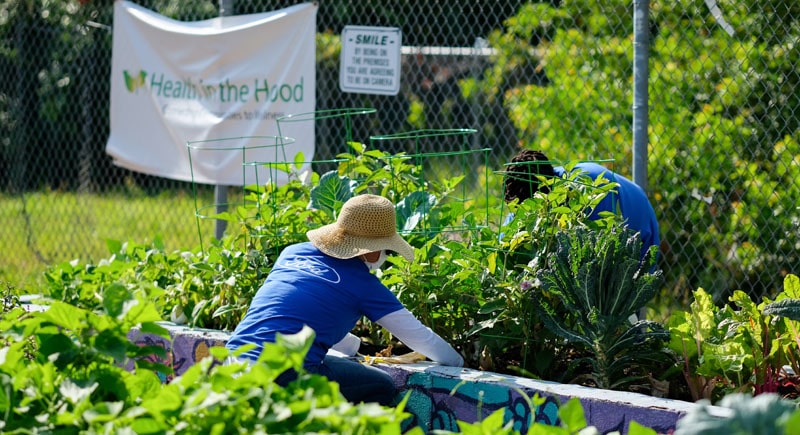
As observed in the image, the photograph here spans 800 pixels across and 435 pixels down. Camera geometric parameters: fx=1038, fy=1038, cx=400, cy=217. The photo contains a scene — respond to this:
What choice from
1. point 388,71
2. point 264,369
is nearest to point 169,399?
point 264,369

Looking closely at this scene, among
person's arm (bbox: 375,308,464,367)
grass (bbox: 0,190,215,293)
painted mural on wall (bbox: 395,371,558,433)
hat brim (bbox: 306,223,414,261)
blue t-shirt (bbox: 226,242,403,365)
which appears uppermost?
hat brim (bbox: 306,223,414,261)

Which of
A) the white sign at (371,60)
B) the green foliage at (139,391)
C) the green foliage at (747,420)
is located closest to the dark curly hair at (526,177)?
the white sign at (371,60)

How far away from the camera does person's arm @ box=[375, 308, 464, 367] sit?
355cm

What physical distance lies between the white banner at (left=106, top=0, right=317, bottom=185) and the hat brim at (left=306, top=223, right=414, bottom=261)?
78.5 inches

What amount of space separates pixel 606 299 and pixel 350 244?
2.95 feet

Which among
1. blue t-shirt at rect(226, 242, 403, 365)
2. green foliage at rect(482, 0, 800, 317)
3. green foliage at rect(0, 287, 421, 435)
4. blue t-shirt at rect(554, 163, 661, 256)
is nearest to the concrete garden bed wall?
blue t-shirt at rect(226, 242, 403, 365)

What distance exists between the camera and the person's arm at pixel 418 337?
3.55m

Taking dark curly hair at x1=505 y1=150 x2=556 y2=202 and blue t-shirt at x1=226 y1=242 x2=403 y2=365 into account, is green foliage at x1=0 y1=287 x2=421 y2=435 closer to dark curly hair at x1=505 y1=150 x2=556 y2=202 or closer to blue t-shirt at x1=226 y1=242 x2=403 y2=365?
blue t-shirt at x1=226 y1=242 x2=403 y2=365

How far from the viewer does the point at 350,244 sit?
3.63 metres

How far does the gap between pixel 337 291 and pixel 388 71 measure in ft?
8.05

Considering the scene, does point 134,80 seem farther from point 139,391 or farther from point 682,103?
point 139,391

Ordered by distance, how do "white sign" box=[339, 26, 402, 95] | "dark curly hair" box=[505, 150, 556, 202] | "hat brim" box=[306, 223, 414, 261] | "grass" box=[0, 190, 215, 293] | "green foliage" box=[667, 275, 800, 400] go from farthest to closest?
1. "grass" box=[0, 190, 215, 293]
2. "white sign" box=[339, 26, 402, 95]
3. "dark curly hair" box=[505, 150, 556, 202]
4. "hat brim" box=[306, 223, 414, 261]
5. "green foliage" box=[667, 275, 800, 400]

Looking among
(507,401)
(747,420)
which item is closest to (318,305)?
(507,401)

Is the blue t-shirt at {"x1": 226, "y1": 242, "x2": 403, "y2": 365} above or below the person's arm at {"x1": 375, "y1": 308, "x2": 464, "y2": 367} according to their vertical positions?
above
